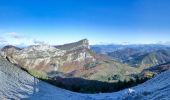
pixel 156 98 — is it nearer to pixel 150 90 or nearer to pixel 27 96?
pixel 150 90

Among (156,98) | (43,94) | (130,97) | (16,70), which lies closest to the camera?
(156,98)

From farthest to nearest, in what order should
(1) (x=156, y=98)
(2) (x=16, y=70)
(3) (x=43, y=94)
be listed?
(2) (x=16, y=70) → (3) (x=43, y=94) → (1) (x=156, y=98)

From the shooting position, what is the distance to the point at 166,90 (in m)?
31.0

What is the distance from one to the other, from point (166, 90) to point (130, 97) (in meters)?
3.69

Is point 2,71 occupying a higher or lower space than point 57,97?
higher

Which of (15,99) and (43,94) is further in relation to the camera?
(43,94)

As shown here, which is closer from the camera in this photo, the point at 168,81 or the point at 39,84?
the point at 168,81

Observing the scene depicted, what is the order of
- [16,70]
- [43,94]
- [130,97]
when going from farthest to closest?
[16,70] → [43,94] → [130,97]

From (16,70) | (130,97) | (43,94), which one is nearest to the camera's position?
(130,97)

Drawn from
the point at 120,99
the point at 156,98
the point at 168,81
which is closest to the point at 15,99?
the point at 120,99

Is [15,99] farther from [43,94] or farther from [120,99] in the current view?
[120,99]

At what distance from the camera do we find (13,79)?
38.2 meters

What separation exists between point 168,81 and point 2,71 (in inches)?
697

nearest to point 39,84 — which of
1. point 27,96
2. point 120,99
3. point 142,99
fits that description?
point 27,96
